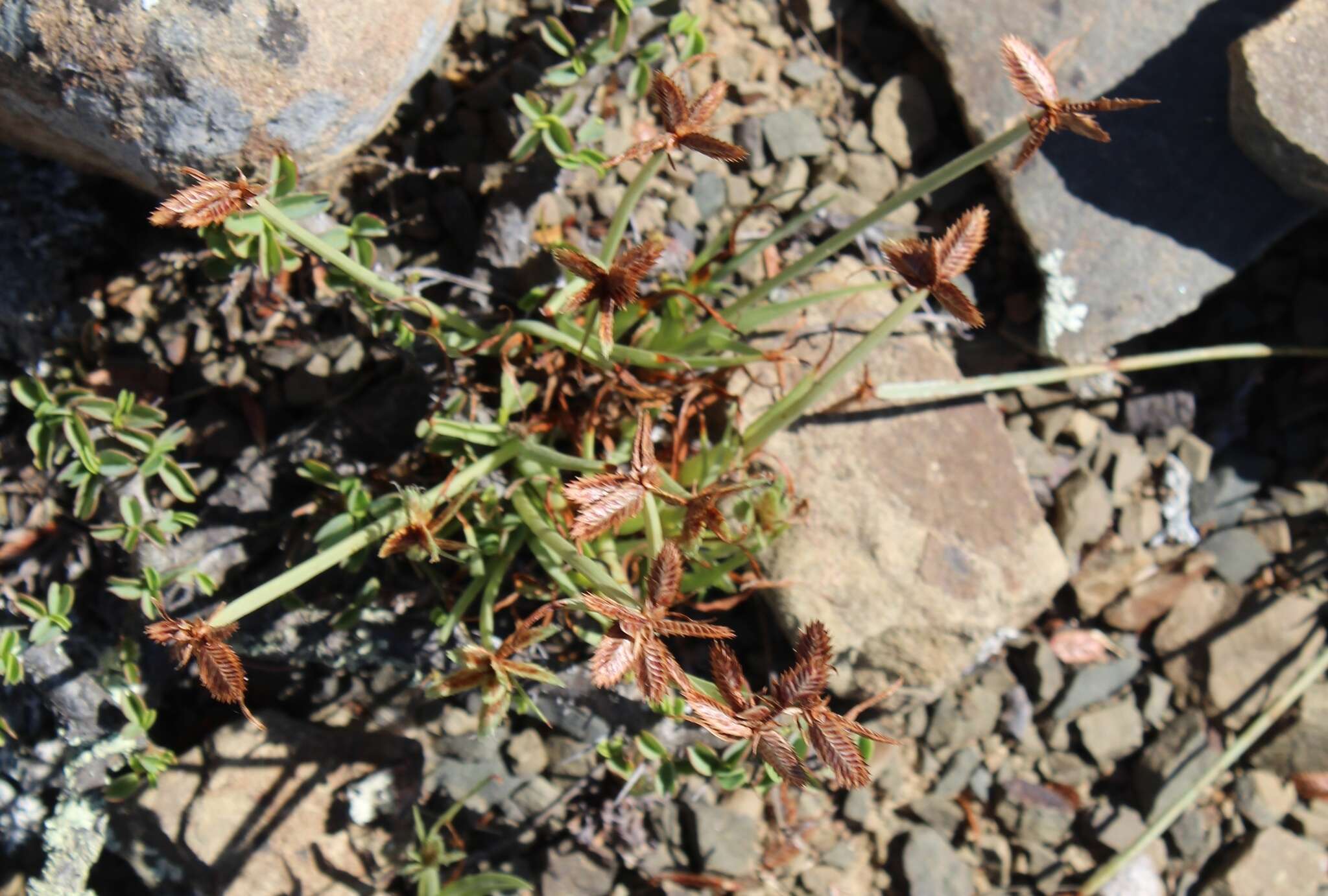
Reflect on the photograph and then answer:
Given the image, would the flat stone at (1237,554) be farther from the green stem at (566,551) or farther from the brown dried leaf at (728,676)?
the brown dried leaf at (728,676)

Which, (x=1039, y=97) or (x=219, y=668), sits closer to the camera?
(x=219, y=668)

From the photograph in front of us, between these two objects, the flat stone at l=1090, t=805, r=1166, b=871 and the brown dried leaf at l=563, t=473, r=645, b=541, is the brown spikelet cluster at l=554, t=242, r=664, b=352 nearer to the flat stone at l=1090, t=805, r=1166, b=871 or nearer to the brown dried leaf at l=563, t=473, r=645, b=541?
the brown dried leaf at l=563, t=473, r=645, b=541

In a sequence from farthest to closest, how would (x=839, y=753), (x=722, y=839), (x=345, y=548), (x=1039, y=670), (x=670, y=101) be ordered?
(x=1039, y=670) → (x=722, y=839) → (x=345, y=548) → (x=670, y=101) → (x=839, y=753)

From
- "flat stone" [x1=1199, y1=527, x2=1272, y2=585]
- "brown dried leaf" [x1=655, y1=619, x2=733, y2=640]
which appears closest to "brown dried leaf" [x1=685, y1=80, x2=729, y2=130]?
"brown dried leaf" [x1=655, y1=619, x2=733, y2=640]

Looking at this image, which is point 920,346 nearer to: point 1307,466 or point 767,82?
point 767,82

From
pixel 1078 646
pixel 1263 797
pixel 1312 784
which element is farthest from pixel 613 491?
pixel 1312 784

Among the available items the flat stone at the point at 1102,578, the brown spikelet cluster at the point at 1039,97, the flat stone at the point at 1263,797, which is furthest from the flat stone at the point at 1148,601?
the brown spikelet cluster at the point at 1039,97

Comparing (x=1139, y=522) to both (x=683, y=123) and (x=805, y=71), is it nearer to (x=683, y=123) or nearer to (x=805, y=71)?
(x=805, y=71)
